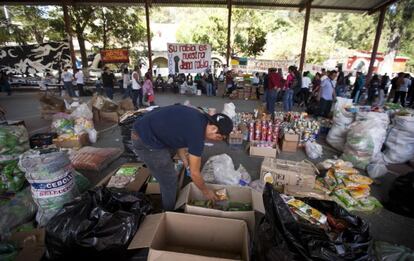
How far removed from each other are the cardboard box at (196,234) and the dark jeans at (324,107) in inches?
237

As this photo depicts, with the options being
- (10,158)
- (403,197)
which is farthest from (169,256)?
(403,197)

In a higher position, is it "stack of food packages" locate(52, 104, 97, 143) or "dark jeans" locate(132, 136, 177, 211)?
"dark jeans" locate(132, 136, 177, 211)

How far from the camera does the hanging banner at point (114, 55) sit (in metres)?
12.2

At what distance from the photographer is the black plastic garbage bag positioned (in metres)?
1.95

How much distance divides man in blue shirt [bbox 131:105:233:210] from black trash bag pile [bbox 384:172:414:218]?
8.21ft

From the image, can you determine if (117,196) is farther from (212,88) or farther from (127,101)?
(212,88)

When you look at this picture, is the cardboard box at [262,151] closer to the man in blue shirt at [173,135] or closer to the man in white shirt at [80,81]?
the man in blue shirt at [173,135]

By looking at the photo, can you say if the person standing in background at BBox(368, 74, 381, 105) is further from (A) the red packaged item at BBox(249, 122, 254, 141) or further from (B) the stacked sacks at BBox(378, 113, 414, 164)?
(A) the red packaged item at BBox(249, 122, 254, 141)

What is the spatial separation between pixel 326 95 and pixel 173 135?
6131mm

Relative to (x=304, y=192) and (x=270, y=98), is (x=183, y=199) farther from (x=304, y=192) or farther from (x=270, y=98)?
(x=270, y=98)

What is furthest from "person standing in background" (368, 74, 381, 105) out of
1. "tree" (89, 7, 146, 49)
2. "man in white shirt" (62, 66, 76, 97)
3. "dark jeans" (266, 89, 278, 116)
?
"tree" (89, 7, 146, 49)

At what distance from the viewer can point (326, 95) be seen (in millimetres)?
6809

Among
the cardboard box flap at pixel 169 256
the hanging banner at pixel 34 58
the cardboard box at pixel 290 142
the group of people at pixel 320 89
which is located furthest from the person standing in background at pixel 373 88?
the hanging banner at pixel 34 58

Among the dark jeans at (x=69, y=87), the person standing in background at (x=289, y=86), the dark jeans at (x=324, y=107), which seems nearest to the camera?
the dark jeans at (x=324, y=107)
